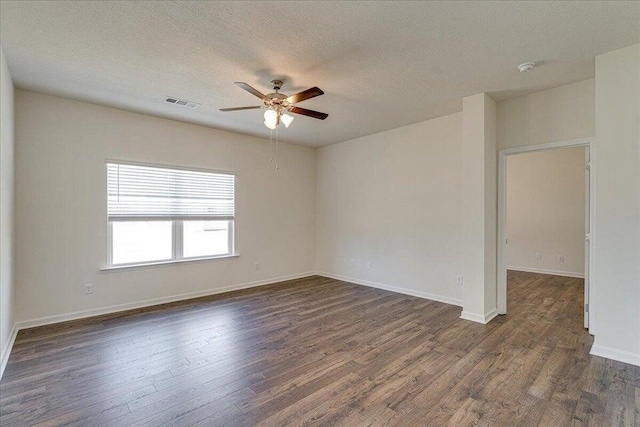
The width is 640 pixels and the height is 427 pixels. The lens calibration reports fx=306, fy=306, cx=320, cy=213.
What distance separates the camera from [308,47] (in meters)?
2.60

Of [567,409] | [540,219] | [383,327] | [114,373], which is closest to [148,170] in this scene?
[114,373]

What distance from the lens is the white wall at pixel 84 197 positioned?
3570 millimetres

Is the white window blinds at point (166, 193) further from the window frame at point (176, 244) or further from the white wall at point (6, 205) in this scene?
the white wall at point (6, 205)

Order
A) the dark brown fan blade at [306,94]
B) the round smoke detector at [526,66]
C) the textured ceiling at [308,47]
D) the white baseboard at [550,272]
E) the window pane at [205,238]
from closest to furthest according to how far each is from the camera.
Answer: the textured ceiling at [308,47], the dark brown fan blade at [306,94], the round smoke detector at [526,66], the window pane at [205,238], the white baseboard at [550,272]

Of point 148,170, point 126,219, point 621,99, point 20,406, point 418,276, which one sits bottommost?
point 20,406

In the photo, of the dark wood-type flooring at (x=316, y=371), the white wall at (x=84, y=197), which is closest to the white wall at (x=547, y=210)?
the dark wood-type flooring at (x=316, y=371)

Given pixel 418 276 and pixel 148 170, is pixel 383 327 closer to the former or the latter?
pixel 418 276

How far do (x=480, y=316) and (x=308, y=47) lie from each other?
11.5 ft

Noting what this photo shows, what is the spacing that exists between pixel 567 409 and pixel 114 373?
3.43m

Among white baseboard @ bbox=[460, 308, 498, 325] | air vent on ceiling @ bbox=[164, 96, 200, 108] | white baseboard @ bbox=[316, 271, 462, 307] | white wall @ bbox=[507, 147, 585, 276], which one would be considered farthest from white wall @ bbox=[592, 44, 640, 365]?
air vent on ceiling @ bbox=[164, 96, 200, 108]

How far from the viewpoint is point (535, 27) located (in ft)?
7.68

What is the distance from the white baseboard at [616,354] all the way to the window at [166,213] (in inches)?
191

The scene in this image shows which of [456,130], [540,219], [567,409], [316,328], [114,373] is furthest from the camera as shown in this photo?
[540,219]

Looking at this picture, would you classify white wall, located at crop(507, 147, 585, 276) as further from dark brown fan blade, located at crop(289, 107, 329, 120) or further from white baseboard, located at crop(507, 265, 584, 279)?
dark brown fan blade, located at crop(289, 107, 329, 120)
